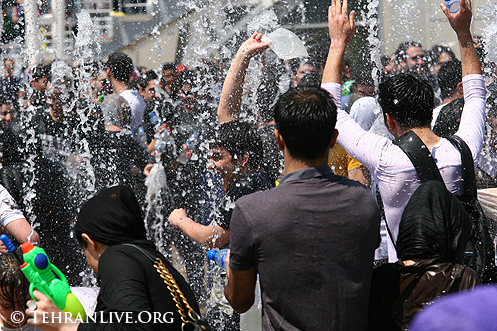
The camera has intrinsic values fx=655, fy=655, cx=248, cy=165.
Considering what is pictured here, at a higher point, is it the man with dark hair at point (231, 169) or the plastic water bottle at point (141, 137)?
the man with dark hair at point (231, 169)

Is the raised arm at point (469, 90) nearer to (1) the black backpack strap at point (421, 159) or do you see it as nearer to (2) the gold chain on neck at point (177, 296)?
(1) the black backpack strap at point (421, 159)

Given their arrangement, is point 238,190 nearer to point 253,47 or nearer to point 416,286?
point 253,47

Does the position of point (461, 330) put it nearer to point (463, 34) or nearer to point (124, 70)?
point (463, 34)

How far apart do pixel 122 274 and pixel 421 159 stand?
145cm

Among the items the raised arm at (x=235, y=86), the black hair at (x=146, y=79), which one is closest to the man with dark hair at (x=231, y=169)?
the raised arm at (x=235, y=86)

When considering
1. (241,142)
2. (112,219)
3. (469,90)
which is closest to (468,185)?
(469,90)

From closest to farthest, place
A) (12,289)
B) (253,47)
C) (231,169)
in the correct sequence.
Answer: (12,289)
(231,169)
(253,47)

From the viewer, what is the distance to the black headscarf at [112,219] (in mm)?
2662

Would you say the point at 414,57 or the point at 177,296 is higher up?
the point at 414,57

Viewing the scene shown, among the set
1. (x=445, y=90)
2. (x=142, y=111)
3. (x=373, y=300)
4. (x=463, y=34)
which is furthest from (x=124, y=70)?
(x=373, y=300)

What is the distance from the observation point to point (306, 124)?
7.82 ft

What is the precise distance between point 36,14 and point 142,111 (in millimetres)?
7552

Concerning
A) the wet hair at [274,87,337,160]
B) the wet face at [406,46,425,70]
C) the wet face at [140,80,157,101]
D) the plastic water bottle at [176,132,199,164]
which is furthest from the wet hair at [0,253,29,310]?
the wet face at [406,46,425,70]

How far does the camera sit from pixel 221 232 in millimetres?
3785
